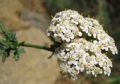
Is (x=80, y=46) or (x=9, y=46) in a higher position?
(x=9, y=46)

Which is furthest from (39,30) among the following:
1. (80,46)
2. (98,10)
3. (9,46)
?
(80,46)

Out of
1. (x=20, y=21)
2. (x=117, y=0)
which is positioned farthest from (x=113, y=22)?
(x=20, y=21)

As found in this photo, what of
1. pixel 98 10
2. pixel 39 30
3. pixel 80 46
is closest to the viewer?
pixel 80 46

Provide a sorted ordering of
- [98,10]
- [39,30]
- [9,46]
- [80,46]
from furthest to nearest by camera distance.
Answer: [98,10], [39,30], [9,46], [80,46]

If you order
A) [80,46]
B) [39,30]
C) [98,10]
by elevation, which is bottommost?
[80,46]

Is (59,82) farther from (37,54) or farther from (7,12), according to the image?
(7,12)

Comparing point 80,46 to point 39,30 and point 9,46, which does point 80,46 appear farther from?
point 39,30

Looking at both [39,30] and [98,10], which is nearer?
[39,30]

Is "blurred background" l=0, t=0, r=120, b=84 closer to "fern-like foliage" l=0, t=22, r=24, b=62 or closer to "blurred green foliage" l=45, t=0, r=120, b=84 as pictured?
"blurred green foliage" l=45, t=0, r=120, b=84

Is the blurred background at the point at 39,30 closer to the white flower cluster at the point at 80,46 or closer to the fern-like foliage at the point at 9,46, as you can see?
the white flower cluster at the point at 80,46
